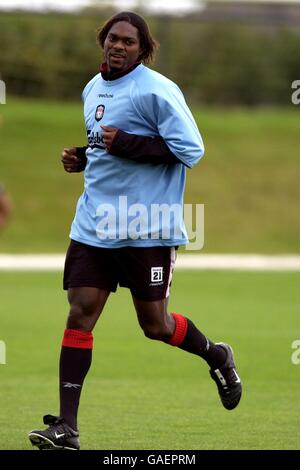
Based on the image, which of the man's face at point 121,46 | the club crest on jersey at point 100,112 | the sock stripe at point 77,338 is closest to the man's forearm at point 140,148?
the club crest on jersey at point 100,112

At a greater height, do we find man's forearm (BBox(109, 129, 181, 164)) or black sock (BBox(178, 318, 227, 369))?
man's forearm (BBox(109, 129, 181, 164))

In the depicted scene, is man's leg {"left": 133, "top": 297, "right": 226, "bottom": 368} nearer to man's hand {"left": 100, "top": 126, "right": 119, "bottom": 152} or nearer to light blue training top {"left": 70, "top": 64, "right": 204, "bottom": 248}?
light blue training top {"left": 70, "top": 64, "right": 204, "bottom": 248}

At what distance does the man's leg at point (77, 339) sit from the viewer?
745cm

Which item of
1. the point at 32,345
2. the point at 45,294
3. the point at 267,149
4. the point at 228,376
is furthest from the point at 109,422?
the point at 267,149

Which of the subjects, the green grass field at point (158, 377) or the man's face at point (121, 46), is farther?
the green grass field at point (158, 377)

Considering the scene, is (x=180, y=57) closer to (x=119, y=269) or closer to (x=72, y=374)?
(x=119, y=269)

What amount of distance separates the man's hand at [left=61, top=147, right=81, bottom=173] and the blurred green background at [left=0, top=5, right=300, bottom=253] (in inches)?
887

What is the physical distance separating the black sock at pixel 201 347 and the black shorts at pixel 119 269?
525mm

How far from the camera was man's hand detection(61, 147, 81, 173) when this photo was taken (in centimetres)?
786

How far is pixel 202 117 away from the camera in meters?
39.4

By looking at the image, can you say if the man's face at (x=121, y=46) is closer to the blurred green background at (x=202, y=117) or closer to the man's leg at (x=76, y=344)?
the man's leg at (x=76, y=344)

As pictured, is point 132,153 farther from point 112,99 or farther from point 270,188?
point 270,188

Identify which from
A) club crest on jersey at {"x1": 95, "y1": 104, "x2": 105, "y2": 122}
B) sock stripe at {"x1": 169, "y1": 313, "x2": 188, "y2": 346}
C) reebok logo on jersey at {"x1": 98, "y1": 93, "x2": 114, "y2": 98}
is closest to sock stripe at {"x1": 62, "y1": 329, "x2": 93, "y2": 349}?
sock stripe at {"x1": 169, "y1": 313, "x2": 188, "y2": 346}

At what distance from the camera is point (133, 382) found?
34.6ft
